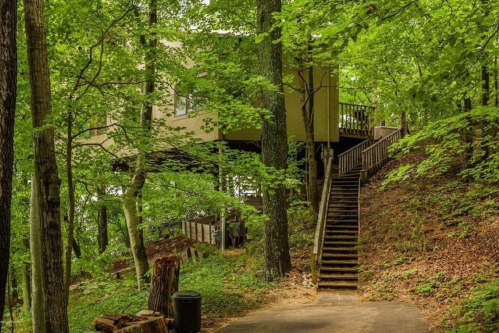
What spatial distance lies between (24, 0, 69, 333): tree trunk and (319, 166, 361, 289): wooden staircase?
23.2 feet

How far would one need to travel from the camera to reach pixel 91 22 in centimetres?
797

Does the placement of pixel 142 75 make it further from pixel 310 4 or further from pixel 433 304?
pixel 433 304

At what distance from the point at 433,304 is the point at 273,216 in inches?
176

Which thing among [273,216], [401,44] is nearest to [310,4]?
[273,216]

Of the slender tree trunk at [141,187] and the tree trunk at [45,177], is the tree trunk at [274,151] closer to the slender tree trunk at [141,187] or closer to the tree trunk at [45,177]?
the slender tree trunk at [141,187]

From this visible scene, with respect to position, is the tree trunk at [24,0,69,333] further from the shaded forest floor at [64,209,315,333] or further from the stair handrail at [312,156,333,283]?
the stair handrail at [312,156,333,283]

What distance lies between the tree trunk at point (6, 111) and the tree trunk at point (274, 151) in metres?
8.45

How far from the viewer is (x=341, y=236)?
45.4ft

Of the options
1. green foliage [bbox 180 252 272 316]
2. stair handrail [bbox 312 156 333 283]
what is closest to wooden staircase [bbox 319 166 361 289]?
stair handrail [bbox 312 156 333 283]

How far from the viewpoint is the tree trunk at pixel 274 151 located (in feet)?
37.0

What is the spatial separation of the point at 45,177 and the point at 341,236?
32.7 feet

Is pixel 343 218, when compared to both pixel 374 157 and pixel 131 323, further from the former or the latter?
pixel 131 323

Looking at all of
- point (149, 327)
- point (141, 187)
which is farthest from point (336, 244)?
point (149, 327)

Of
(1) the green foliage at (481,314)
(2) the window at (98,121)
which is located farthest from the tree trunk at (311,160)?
(1) the green foliage at (481,314)
